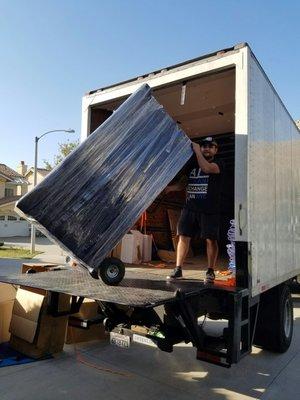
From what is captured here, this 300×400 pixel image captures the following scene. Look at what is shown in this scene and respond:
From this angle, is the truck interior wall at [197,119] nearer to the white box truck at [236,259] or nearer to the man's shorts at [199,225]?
the white box truck at [236,259]

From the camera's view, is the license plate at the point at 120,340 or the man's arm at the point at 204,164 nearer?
the license plate at the point at 120,340

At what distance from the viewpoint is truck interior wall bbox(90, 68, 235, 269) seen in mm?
5262

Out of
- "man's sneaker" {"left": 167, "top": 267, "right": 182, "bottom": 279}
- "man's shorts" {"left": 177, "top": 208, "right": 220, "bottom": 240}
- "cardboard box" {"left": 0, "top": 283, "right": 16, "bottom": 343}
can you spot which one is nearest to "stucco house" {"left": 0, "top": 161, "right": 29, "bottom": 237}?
"cardboard box" {"left": 0, "top": 283, "right": 16, "bottom": 343}

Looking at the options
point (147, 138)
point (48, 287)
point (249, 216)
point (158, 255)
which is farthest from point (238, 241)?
point (158, 255)

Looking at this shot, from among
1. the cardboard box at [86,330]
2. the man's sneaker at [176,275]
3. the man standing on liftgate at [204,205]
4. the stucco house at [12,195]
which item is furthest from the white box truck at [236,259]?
the stucco house at [12,195]

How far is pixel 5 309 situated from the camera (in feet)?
18.4

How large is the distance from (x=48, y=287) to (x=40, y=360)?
1696 millimetres

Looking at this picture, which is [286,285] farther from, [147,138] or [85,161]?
[85,161]

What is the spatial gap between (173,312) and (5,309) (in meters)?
2.92

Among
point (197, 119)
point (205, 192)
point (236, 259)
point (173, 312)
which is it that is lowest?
point (173, 312)

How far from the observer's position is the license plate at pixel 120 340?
378 centimetres

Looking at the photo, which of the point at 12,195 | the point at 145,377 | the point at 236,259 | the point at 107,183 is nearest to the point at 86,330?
the point at 145,377

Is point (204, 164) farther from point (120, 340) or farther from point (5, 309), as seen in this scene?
point (5, 309)

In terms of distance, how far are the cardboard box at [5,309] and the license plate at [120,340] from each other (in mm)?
2318
